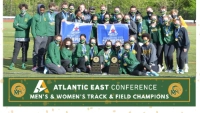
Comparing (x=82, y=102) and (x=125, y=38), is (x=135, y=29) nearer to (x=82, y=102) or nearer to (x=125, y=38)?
(x=125, y=38)

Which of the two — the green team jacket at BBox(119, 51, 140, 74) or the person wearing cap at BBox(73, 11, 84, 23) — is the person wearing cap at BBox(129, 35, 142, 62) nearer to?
the green team jacket at BBox(119, 51, 140, 74)

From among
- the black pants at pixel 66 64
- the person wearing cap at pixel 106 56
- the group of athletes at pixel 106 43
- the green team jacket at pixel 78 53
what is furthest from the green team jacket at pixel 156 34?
the black pants at pixel 66 64

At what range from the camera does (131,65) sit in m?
10.5

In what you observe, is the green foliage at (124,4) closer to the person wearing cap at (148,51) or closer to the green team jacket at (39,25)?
the green team jacket at (39,25)

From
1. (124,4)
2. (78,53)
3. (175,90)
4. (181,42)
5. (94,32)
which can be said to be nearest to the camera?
Result: (175,90)

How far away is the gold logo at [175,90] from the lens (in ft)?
24.8

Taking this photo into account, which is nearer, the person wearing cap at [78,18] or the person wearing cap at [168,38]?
the person wearing cap at [168,38]

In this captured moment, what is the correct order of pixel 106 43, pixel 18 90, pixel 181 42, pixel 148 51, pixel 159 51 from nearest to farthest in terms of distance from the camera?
pixel 18 90 < pixel 148 51 < pixel 106 43 < pixel 181 42 < pixel 159 51

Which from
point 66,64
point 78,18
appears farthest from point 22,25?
point 66,64

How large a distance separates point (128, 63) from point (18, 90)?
11.8ft

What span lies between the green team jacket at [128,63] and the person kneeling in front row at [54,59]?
1.34 meters

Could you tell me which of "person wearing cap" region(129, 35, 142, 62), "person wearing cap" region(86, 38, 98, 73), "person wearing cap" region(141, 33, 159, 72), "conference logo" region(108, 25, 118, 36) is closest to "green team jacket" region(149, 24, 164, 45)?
"person wearing cap" region(141, 33, 159, 72)

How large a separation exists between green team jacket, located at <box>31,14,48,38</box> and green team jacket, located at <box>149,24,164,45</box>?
100 inches

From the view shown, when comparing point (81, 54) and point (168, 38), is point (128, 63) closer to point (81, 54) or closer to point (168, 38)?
point (81, 54)
